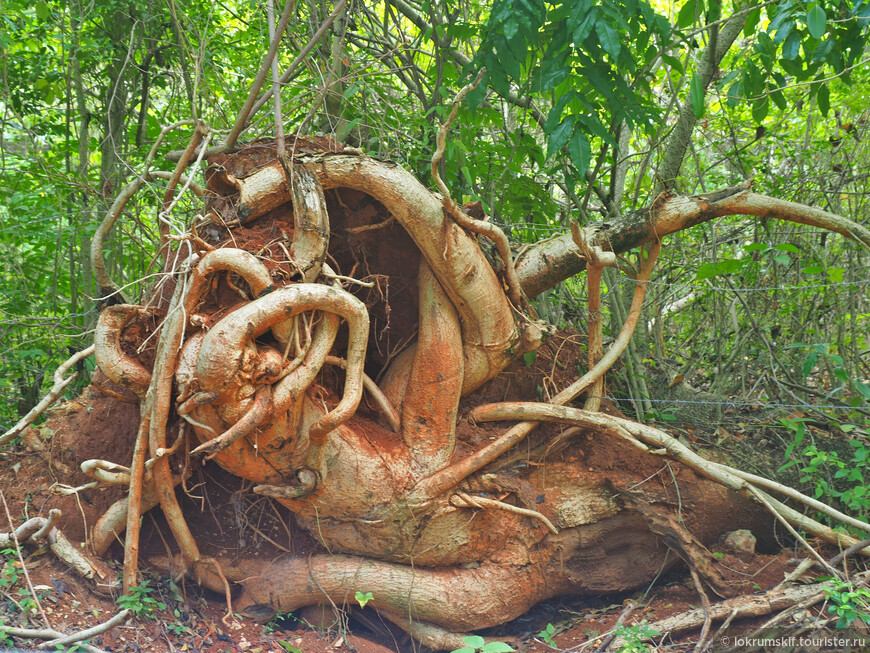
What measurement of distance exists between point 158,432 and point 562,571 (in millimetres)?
2282

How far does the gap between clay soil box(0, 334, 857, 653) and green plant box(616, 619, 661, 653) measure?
4.4 inches

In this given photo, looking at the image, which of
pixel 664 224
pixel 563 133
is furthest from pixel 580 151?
pixel 664 224

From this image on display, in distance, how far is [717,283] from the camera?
16.0ft

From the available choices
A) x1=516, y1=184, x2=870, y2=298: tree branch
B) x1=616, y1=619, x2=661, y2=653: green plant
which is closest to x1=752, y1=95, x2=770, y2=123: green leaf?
x1=516, y1=184, x2=870, y2=298: tree branch

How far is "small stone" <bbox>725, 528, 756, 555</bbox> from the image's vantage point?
11.1ft

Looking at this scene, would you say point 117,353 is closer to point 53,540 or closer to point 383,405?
point 53,540

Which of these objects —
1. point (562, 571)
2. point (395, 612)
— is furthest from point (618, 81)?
point (395, 612)

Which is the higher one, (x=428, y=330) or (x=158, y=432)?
(x=428, y=330)

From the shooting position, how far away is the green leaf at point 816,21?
258 centimetres

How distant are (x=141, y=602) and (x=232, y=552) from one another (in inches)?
21.6

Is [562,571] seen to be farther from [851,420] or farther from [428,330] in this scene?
[851,420]

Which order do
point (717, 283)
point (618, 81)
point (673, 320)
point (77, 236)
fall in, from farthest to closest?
1. point (673, 320)
2. point (717, 283)
3. point (77, 236)
4. point (618, 81)

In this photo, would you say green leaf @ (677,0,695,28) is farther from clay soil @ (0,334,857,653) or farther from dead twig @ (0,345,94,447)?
dead twig @ (0,345,94,447)

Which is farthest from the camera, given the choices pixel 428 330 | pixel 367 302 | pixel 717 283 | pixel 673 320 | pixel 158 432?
pixel 673 320
